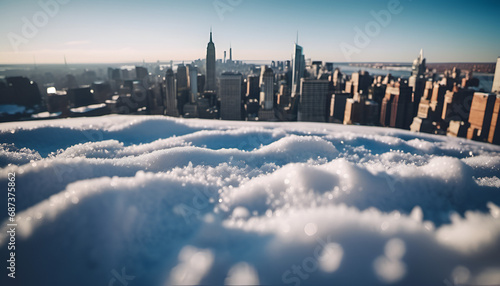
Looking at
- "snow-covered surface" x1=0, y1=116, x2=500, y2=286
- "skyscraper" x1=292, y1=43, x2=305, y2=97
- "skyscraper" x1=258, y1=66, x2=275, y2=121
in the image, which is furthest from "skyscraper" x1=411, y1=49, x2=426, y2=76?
"snow-covered surface" x1=0, y1=116, x2=500, y2=286

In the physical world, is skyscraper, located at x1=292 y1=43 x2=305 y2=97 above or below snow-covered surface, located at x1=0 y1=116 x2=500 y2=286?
above

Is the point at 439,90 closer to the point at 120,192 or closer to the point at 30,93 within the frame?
the point at 120,192

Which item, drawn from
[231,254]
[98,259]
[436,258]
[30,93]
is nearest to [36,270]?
[98,259]

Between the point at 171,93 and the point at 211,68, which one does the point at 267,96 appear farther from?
the point at 211,68

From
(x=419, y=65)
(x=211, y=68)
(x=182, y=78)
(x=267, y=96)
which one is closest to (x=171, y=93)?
(x=182, y=78)

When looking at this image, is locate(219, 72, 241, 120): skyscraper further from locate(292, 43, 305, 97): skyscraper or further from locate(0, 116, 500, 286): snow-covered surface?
locate(0, 116, 500, 286): snow-covered surface

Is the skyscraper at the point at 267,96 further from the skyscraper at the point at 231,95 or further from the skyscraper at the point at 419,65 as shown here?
the skyscraper at the point at 419,65
